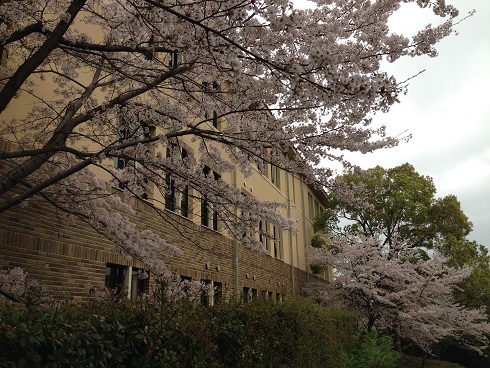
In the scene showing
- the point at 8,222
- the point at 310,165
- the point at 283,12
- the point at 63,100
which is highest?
the point at 63,100

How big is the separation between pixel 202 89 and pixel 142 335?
3.45 meters

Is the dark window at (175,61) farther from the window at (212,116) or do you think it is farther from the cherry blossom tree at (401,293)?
the cherry blossom tree at (401,293)

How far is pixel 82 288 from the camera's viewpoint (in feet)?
26.4

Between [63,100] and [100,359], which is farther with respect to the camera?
[63,100]

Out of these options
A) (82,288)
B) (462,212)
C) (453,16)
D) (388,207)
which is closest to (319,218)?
(388,207)

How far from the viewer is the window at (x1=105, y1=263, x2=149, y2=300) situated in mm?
9109

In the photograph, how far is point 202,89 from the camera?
5941mm

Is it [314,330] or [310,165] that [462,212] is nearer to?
[314,330]

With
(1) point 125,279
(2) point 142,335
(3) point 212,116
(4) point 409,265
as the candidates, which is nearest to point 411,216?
(4) point 409,265

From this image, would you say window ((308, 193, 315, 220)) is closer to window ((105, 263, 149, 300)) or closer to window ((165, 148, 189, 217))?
window ((165, 148, 189, 217))

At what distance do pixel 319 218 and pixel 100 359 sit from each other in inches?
1053

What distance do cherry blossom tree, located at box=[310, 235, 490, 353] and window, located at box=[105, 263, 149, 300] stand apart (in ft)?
42.9

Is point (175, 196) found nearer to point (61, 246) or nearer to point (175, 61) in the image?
point (175, 61)

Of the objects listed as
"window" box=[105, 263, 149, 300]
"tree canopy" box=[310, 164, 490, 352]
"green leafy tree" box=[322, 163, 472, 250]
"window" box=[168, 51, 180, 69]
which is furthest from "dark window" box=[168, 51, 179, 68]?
"green leafy tree" box=[322, 163, 472, 250]
